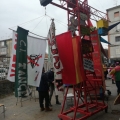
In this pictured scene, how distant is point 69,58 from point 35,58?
1868mm

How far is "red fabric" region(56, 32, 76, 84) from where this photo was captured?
4.35m

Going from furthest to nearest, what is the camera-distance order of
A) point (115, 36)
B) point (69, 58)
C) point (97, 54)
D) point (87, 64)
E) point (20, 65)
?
point (115, 36) < point (97, 54) < point (20, 65) < point (87, 64) < point (69, 58)

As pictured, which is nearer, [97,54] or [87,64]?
[87,64]

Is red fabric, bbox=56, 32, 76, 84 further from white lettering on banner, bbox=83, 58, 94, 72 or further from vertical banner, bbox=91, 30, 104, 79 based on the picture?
vertical banner, bbox=91, 30, 104, 79

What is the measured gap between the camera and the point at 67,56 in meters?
4.41

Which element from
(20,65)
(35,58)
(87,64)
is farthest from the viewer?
(35,58)

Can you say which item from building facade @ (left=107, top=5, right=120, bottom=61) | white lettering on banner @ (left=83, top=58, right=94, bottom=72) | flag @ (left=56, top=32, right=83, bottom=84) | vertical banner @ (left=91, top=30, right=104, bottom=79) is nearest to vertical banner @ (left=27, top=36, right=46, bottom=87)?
flag @ (left=56, top=32, right=83, bottom=84)

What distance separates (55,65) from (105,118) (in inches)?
94.9

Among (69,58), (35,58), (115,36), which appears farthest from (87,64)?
(115,36)

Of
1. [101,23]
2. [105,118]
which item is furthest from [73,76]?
[101,23]

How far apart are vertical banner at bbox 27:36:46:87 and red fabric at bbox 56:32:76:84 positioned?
143cm

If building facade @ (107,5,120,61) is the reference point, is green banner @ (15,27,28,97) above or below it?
below

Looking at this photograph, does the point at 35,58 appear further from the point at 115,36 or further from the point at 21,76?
the point at 115,36

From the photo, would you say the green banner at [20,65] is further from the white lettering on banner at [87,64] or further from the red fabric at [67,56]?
Result: the white lettering on banner at [87,64]
